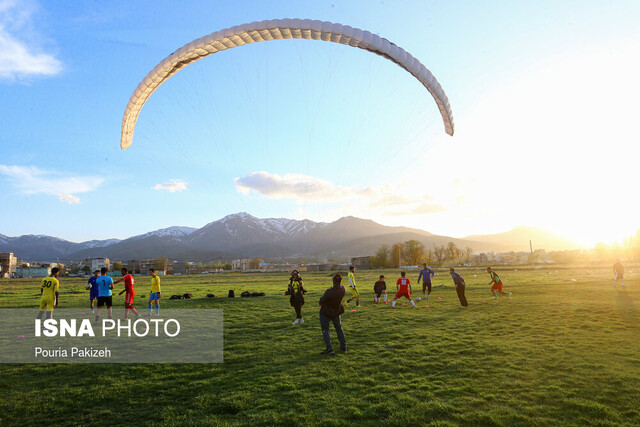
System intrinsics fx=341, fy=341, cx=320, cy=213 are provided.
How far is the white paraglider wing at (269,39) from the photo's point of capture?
15336 mm

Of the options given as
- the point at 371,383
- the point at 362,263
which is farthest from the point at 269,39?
the point at 362,263

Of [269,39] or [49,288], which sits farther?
[269,39]

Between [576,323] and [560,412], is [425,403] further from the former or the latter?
[576,323]

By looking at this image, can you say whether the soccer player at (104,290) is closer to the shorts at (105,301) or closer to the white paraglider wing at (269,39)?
the shorts at (105,301)

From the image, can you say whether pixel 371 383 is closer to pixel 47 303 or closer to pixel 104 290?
pixel 104 290

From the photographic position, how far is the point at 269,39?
1625 cm

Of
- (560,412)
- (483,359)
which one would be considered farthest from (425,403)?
(483,359)
